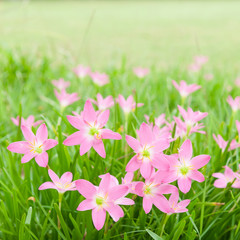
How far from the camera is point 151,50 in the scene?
2.80 meters

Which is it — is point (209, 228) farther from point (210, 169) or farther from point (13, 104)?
point (13, 104)

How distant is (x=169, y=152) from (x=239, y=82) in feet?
3.55

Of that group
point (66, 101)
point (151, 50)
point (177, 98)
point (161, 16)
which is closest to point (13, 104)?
point (66, 101)

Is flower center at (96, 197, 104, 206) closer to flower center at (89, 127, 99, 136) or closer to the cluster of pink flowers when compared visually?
the cluster of pink flowers

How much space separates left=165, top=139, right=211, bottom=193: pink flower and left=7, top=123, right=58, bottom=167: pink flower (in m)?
0.22

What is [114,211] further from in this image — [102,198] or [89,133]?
[89,133]

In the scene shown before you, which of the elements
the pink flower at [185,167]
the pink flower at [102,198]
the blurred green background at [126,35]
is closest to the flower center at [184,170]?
the pink flower at [185,167]

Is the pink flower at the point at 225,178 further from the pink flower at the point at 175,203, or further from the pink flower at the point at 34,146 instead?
the pink flower at the point at 34,146

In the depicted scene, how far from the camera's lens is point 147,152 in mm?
578

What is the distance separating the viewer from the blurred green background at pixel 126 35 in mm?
2564

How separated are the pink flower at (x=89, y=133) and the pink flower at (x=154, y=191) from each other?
0.29 feet

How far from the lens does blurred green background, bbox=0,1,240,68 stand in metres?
2.56

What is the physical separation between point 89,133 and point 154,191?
149 millimetres

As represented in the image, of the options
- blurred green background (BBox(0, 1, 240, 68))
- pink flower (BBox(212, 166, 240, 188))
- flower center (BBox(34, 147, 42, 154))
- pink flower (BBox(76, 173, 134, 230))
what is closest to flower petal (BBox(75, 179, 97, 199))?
pink flower (BBox(76, 173, 134, 230))
